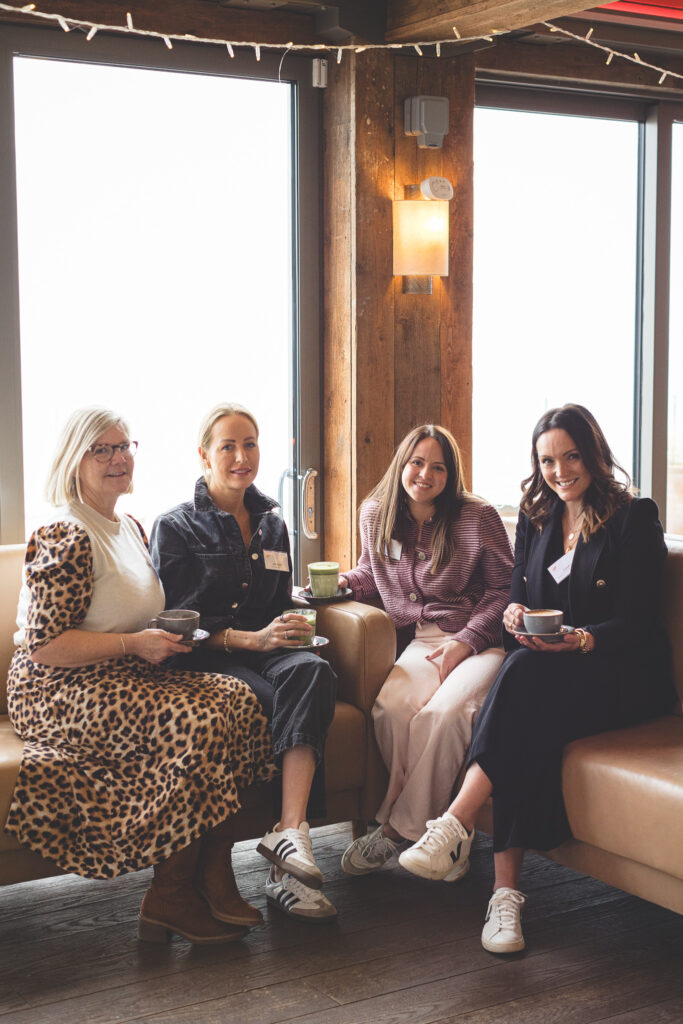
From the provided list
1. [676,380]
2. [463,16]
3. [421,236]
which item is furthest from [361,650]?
[676,380]

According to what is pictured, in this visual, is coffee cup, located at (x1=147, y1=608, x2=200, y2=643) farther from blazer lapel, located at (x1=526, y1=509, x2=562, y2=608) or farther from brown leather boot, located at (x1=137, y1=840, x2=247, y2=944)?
blazer lapel, located at (x1=526, y1=509, x2=562, y2=608)

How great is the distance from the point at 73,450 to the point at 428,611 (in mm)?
1177

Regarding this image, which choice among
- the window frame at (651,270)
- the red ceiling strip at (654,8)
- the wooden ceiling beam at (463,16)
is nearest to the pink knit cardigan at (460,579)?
the wooden ceiling beam at (463,16)

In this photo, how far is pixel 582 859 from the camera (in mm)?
Result: 2627

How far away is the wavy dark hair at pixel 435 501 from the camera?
3.27 m

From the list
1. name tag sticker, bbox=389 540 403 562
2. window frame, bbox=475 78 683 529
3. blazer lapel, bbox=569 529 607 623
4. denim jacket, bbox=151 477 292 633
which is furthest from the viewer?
window frame, bbox=475 78 683 529

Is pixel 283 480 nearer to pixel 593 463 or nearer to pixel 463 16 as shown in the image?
pixel 593 463

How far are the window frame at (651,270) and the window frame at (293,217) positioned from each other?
1.29 metres

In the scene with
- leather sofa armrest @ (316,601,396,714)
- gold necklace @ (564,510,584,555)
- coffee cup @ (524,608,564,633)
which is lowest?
leather sofa armrest @ (316,601,396,714)

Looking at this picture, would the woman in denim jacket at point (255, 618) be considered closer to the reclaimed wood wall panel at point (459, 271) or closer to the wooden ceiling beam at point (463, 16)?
the reclaimed wood wall panel at point (459, 271)

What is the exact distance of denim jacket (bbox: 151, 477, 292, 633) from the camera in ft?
9.80

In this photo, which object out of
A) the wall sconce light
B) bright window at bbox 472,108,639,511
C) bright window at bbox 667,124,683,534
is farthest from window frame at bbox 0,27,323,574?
bright window at bbox 667,124,683,534

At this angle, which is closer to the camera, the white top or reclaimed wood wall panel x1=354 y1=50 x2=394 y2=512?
the white top

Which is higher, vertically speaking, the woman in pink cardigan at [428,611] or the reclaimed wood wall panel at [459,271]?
the reclaimed wood wall panel at [459,271]
